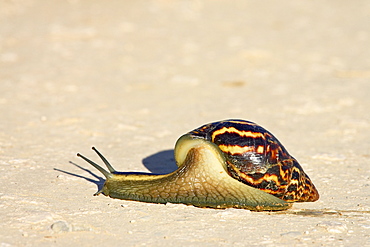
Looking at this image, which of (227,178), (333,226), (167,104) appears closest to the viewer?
(333,226)

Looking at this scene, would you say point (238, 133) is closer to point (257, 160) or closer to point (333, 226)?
point (257, 160)

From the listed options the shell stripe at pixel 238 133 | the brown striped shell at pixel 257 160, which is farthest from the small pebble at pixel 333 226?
the shell stripe at pixel 238 133

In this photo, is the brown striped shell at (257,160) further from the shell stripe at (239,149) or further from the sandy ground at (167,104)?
the sandy ground at (167,104)

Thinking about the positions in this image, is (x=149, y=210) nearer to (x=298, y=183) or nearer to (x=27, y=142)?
(x=298, y=183)

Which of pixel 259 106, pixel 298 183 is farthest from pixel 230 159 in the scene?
pixel 259 106

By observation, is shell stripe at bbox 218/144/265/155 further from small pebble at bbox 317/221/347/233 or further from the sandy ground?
small pebble at bbox 317/221/347/233

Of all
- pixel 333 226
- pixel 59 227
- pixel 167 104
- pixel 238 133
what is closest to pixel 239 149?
pixel 238 133
